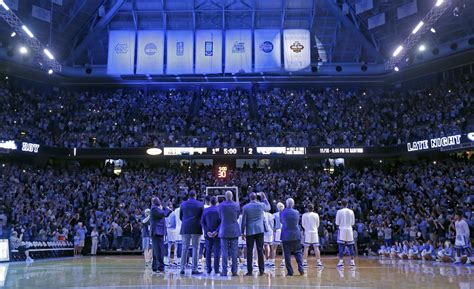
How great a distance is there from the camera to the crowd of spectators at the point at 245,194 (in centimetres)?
2995

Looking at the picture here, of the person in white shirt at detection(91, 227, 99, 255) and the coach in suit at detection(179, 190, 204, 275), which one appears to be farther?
the person in white shirt at detection(91, 227, 99, 255)

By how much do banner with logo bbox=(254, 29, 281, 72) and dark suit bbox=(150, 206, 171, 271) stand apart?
109ft

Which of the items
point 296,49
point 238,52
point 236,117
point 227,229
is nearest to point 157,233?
point 227,229

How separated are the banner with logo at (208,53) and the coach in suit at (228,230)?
112ft

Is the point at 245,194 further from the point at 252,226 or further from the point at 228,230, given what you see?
the point at 228,230

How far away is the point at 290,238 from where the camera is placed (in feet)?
45.9

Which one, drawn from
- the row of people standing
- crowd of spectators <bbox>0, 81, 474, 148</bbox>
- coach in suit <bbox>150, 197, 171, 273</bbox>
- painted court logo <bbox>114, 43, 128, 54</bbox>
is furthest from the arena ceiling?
the row of people standing

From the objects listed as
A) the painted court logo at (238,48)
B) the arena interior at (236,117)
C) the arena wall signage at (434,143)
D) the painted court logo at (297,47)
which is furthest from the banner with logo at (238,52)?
the arena wall signage at (434,143)

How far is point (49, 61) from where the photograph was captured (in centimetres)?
3844

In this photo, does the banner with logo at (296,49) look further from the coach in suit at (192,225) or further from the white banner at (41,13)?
the coach in suit at (192,225)

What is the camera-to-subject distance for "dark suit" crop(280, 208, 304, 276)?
14008 millimetres

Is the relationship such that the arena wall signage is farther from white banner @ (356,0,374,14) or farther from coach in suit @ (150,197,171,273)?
coach in suit @ (150,197,171,273)

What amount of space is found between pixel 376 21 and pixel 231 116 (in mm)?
14406

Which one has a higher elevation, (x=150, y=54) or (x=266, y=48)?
(x=266, y=48)
